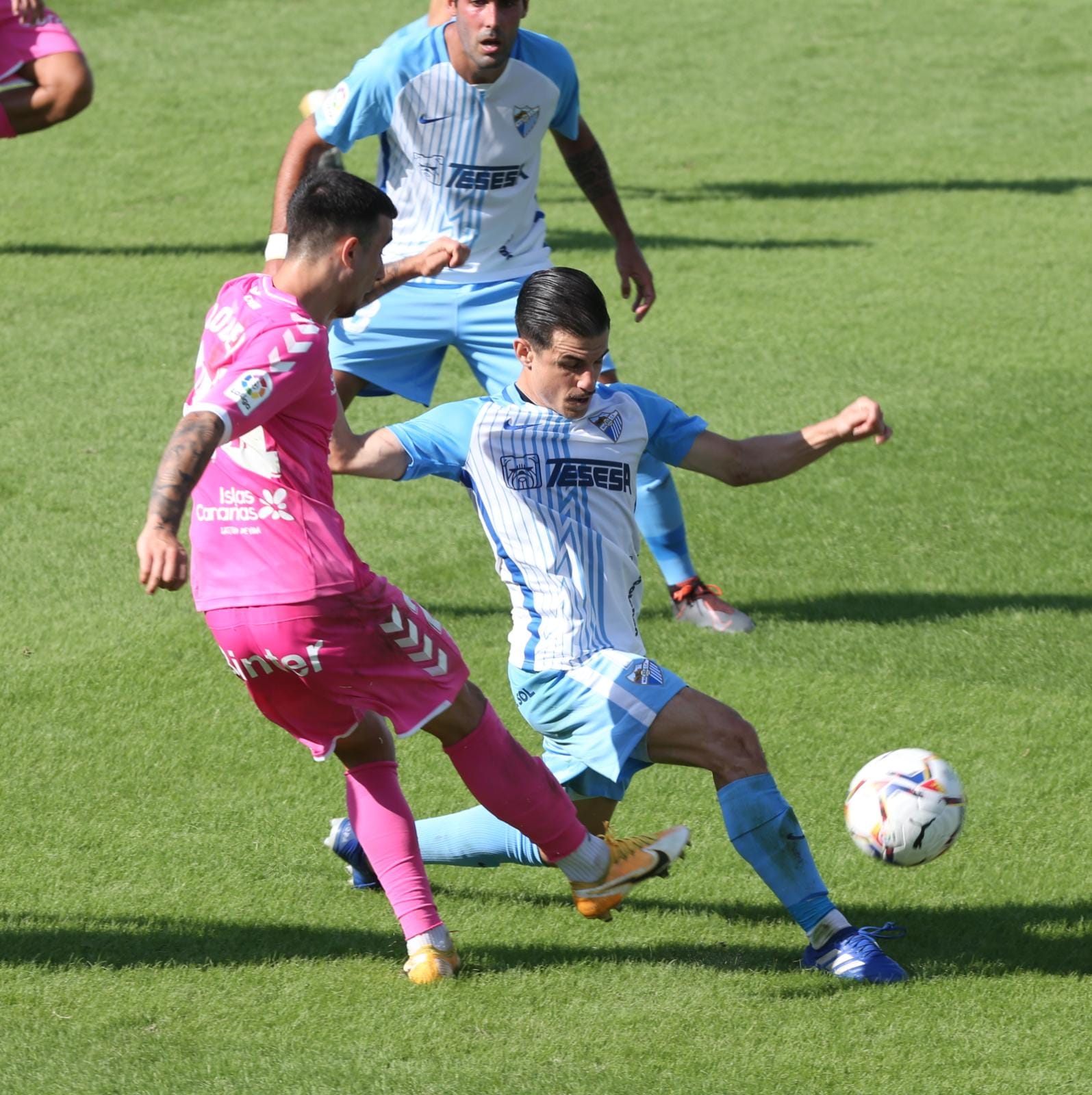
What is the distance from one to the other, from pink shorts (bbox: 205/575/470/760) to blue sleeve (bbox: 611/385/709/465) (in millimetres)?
830

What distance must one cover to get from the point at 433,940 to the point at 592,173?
3.55 metres

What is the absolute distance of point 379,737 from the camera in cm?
428

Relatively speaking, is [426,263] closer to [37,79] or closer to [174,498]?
[174,498]

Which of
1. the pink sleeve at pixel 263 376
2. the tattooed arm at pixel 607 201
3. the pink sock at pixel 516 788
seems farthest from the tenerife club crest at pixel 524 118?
the pink sock at pixel 516 788

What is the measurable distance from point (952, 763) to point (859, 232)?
25.3ft

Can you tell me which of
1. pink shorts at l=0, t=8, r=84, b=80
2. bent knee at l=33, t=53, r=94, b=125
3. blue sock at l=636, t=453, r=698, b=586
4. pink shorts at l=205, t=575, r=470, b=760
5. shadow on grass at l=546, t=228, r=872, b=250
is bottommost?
shadow on grass at l=546, t=228, r=872, b=250

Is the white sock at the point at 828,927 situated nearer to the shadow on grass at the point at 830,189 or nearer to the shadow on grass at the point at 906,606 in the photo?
the shadow on grass at the point at 906,606

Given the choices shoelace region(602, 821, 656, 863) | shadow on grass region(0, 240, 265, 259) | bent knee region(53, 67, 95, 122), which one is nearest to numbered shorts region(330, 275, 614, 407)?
shoelace region(602, 821, 656, 863)

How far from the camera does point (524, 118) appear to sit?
20.6 ft

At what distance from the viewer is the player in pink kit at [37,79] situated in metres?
8.67

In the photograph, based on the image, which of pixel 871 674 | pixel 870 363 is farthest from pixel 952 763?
pixel 870 363

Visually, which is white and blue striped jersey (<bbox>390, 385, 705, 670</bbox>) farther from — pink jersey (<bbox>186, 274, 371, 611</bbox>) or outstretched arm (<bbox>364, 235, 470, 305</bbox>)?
pink jersey (<bbox>186, 274, 371, 611</bbox>)

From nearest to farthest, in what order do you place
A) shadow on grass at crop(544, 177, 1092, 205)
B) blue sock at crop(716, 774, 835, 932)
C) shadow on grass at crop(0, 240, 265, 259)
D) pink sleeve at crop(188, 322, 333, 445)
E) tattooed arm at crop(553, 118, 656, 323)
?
pink sleeve at crop(188, 322, 333, 445), blue sock at crop(716, 774, 835, 932), tattooed arm at crop(553, 118, 656, 323), shadow on grass at crop(0, 240, 265, 259), shadow on grass at crop(544, 177, 1092, 205)

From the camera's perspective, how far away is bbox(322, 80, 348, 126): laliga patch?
243 inches
